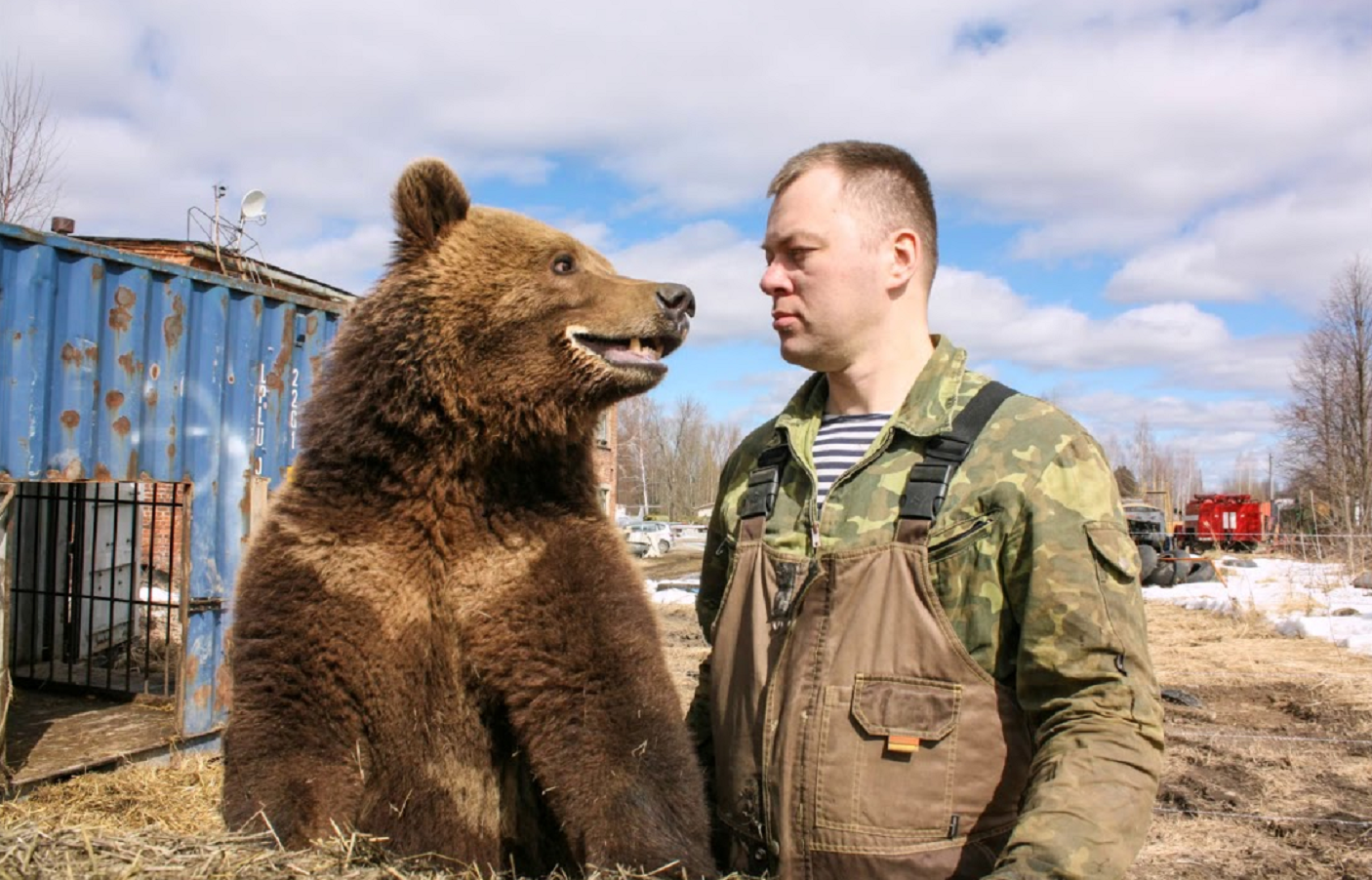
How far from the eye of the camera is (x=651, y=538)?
4047cm

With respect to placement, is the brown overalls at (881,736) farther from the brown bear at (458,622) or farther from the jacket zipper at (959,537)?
the brown bear at (458,622)

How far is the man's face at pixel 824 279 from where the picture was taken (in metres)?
2.60

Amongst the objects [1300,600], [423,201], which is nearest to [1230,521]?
[1300,600]

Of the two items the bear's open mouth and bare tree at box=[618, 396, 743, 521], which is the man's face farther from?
bare tree at box=[618, 396, 743, 521]

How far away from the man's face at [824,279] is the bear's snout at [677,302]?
1.38 feet

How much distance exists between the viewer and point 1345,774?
867cm

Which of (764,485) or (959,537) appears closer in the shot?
(959,537)

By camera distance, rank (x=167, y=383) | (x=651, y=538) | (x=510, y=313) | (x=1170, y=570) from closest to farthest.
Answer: (x=510, y=313)
(x=167, y=383)
(x=1170, y=570)
(x=651, y=538)

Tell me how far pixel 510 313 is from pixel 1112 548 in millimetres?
1670

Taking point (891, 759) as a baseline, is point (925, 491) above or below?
above

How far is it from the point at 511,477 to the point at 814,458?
81cm

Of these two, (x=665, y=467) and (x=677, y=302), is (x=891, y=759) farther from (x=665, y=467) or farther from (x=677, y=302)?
(x=665, y=467)

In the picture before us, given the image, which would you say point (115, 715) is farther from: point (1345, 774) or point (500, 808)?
point (1345, 774)

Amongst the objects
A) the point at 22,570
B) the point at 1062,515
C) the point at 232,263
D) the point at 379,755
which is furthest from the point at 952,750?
the point at 232,263
